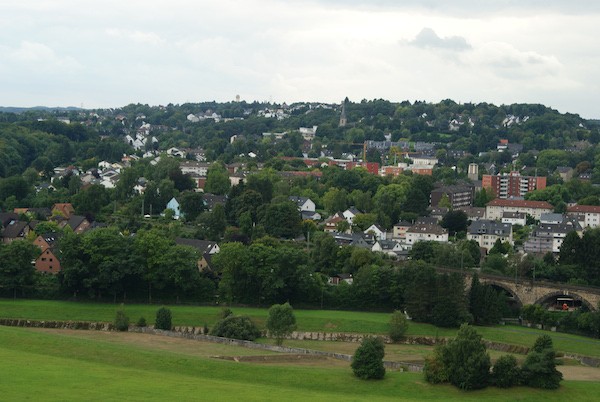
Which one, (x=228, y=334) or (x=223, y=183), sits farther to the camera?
(x=223, y=183)

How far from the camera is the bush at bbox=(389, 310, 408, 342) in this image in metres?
52.2

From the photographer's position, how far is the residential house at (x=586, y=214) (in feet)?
302

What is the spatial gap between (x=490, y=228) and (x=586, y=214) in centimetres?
1587

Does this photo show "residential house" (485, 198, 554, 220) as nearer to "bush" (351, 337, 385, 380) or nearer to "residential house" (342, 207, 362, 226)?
"residential house" (342, 207, 362, 226)

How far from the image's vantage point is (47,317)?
53531mm

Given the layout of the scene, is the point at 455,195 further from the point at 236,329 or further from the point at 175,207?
the point at 236,329

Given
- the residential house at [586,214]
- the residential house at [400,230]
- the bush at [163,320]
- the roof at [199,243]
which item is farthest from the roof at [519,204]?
the bush at [163,320]

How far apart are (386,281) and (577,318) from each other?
10662 mm

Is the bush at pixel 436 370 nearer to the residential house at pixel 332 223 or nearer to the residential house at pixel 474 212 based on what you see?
the residential house at pixel 332 223

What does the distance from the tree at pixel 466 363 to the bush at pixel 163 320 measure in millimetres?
16968

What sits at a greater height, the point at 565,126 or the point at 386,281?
the point at 565,126

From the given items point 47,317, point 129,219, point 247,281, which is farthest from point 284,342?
point 129,219

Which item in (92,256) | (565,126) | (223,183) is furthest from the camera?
(565,126)

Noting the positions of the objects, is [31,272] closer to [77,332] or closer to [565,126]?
[77,332]
